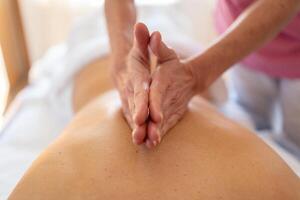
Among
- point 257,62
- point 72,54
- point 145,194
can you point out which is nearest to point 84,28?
point 72,54

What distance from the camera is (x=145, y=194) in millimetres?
687

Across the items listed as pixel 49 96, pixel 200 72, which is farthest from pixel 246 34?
pixel 49 96

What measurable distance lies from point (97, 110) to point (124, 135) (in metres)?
0.18

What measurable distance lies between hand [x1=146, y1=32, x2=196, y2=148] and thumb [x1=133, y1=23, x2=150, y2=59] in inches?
0.6

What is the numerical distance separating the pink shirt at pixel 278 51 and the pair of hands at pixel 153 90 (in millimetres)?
400

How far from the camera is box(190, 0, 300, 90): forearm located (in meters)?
0.86

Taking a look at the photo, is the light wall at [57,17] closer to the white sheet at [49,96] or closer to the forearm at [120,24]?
the white sheet at [49,96]

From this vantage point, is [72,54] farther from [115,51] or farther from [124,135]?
[124,135]

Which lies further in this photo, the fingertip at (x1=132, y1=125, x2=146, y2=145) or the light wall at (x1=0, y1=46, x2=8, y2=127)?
the light wall at (x1=0, y1=46, x2=8, y2=127)

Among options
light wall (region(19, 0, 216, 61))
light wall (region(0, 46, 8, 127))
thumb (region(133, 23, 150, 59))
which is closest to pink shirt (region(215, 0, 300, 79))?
thumb (region(133, 23, 150, 59))

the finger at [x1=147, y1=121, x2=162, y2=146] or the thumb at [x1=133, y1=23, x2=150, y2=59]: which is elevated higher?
the thumb at [x1=133, y1=23, x2=150, y2=59]

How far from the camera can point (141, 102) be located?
28.6 inches

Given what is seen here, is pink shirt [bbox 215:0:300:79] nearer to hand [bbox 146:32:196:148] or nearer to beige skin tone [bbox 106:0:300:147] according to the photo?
beige skin tone [bbox 106:0:300:147]

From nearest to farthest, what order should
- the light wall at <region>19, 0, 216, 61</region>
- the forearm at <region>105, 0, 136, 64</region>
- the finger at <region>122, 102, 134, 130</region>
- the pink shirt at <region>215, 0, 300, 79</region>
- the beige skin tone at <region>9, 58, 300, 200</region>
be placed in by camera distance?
the beige skin tone at <region>9, 58, 300, 200</region>, the finger at <region>122, 102, 134, 130</region>, the forearm at <region>105, 0, 136, 64</region>, the pink shirt at <region>215, 0, 300, 79</region>, the light wall at <region>19, 0, 216, 61</region>
